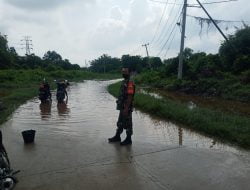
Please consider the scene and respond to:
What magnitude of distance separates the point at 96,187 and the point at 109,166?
1.09m

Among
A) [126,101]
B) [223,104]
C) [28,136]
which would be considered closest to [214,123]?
[126,101]

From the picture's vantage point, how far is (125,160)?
677 cm

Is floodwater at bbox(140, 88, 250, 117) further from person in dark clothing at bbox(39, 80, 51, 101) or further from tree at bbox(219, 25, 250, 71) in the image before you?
tree at bbox(219, 25, 250, 71)

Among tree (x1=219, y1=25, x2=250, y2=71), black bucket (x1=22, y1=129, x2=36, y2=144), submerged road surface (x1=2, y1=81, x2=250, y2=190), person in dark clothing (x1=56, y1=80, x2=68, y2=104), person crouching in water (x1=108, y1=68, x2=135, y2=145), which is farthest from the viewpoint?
tree (x1=219, y1=25, x2=250, y2=71)

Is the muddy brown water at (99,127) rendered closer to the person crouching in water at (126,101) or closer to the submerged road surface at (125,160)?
the submerged road surface at (125,160)

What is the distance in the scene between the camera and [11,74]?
146 ft

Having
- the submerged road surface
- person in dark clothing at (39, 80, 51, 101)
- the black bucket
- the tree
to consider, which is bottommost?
the submerged road surface

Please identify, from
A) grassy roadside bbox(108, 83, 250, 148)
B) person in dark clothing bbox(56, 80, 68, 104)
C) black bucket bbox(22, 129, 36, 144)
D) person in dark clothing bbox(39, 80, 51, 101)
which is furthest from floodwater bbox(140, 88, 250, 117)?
black bucket bbox(22, 129, 36, 144)

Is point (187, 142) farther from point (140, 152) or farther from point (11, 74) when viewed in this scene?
point (11, 74)

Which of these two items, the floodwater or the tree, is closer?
the floodwater

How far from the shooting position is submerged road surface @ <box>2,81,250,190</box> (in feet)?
18.0

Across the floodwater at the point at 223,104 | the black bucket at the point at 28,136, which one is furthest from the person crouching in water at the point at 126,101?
the floodwater at the point at 223,104

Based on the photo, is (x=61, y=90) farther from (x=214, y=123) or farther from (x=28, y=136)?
(x=214, y=123)

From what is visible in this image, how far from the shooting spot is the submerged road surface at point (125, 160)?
5473 millimetres
